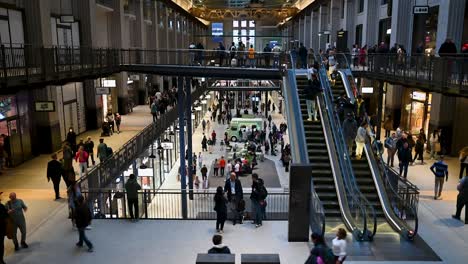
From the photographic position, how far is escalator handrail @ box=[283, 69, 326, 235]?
1017 centimetres

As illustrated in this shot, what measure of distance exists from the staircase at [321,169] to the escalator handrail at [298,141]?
0.51 metres

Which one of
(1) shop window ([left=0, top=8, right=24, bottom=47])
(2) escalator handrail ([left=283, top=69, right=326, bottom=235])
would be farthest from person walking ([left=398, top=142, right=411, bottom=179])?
(1) shop window ([left=0, top=8, right=24, bottom=47])

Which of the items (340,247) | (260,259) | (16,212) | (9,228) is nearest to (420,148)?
(340,247)

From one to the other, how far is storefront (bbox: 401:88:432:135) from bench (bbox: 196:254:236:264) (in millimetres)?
18967

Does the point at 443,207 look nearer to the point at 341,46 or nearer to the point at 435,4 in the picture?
the point at 435,4

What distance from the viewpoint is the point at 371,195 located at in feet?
38.1

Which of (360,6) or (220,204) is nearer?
(220,204)

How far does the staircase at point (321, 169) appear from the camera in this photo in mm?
11273

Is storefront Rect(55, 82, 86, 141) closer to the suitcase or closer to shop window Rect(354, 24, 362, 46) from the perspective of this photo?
the suitcase

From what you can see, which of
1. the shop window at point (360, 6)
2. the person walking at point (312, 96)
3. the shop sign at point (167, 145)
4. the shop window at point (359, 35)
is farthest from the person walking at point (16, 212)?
the shop window at point (360, 6)

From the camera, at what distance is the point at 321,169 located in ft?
39.9

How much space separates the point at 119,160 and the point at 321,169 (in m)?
7.68

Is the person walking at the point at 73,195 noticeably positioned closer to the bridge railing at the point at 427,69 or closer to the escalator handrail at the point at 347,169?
the escalator handrail at the point at 347,169

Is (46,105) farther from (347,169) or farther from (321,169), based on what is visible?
(347,169)
